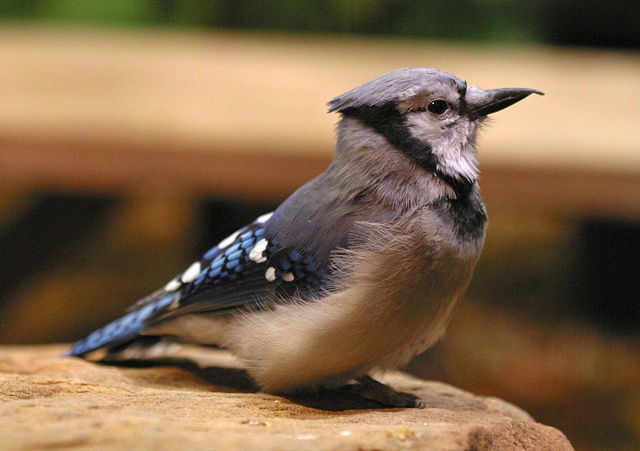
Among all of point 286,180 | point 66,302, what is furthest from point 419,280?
point 66,302

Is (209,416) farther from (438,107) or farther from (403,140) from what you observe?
(438,107)

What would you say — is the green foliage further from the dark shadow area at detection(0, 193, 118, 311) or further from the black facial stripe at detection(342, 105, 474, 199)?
the black facial stripe at detection(342, 105, 474, 199)

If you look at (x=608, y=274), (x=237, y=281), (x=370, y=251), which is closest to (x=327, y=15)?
(x=237, y=281)

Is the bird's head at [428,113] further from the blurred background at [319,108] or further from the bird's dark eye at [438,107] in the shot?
the blurred background at [319,108]

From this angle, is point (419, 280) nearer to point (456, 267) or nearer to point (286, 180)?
point (456, 267)

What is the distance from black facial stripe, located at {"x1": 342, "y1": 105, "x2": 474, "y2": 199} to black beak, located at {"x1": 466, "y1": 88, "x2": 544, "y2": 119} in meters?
0.20

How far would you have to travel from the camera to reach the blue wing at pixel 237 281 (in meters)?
2.11

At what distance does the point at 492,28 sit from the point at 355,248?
7.68ft

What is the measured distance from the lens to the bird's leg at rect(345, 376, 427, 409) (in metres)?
2.15

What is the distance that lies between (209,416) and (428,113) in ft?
3.57

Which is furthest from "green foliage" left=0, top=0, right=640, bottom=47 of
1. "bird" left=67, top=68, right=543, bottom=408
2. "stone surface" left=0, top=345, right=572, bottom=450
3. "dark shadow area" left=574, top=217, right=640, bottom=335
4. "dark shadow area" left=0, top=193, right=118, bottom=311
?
"stone surface" left=0, top=345, right=572, bottom=450

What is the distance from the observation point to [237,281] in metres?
2.23

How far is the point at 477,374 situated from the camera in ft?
13.6

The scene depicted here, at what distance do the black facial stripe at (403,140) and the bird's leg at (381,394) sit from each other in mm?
657
